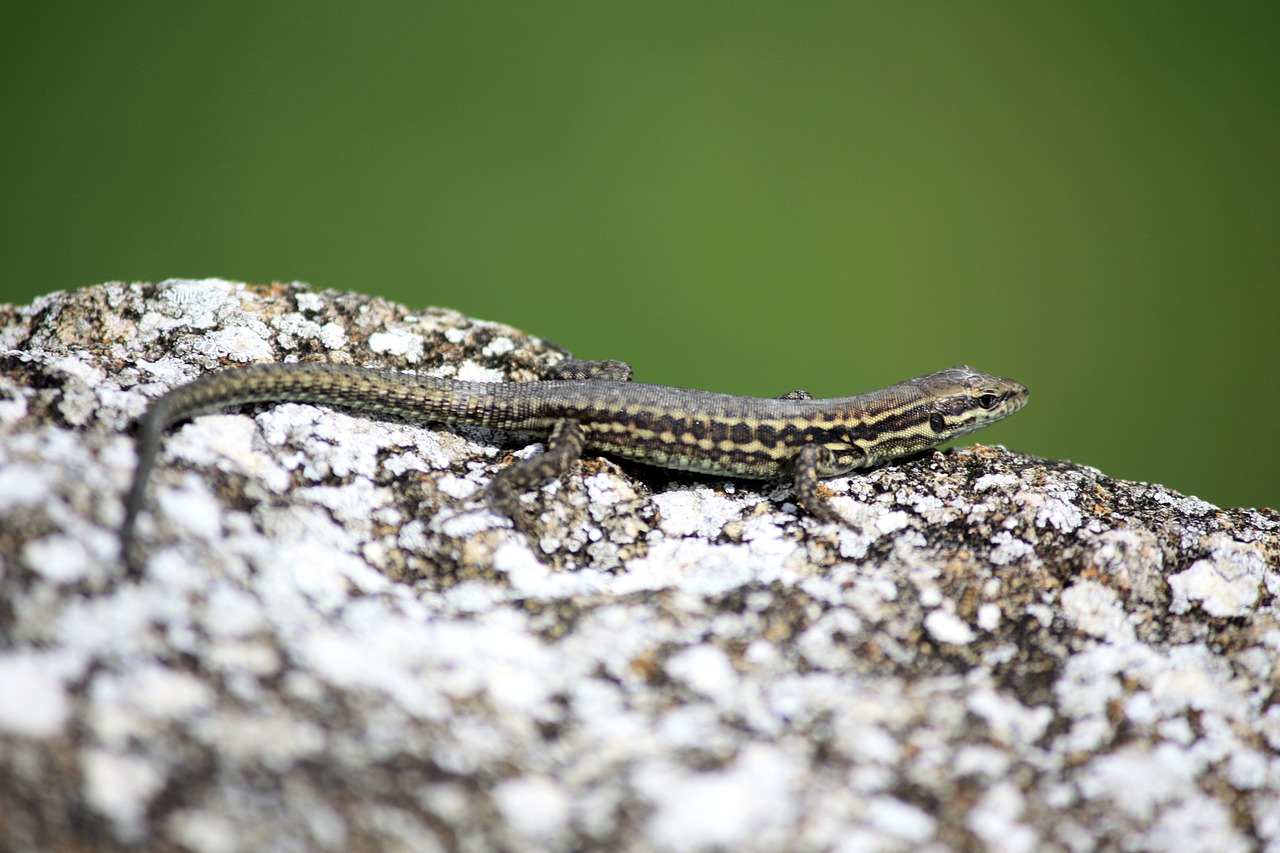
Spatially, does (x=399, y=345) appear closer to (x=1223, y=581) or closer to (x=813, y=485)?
(x=813, y=485)

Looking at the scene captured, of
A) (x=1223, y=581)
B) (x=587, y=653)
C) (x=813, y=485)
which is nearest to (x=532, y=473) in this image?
(x=587, y=653)

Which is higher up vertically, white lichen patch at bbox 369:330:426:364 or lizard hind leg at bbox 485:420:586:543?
white lichen patch at bbox 369:330:426:364

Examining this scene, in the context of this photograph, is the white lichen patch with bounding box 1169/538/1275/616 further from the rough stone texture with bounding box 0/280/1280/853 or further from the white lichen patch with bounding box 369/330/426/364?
the white lichen patch with bounding box 369/330/426/364

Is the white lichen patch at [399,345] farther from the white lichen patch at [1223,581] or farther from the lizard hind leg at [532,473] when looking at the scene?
the white lichen patch at [1223,581]

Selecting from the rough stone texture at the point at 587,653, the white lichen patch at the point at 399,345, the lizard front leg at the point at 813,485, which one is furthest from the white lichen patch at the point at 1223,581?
the white lichen patch at the point at 399,345

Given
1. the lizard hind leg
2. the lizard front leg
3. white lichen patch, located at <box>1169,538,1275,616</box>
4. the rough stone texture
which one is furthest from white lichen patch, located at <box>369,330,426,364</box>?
white lichen patch, located at <box>1169,538,1275,616</box>

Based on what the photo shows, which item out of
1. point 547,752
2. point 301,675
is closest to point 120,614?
point 301,675
